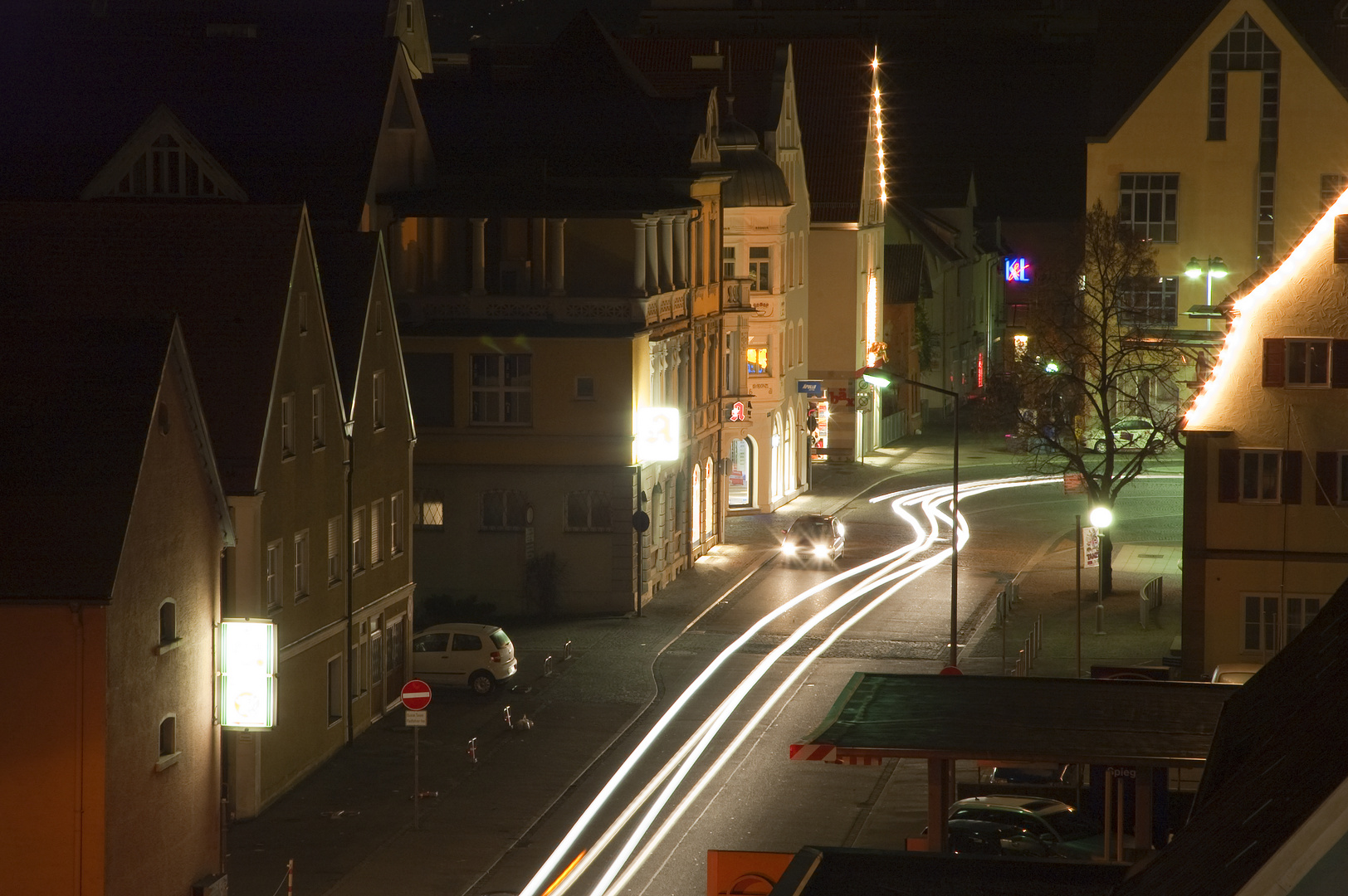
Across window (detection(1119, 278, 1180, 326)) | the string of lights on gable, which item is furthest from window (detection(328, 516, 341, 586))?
window (detection(1119, 278, 1180, 326))

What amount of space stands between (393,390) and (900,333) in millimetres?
55004

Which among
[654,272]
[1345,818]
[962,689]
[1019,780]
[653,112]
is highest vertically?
[653,112]

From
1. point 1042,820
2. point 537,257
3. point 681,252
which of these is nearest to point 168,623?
point 1042,820

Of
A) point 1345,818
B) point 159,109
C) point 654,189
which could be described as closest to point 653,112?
point 654,189

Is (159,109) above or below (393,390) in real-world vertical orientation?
above

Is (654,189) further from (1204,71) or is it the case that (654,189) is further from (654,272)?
(1204,71)

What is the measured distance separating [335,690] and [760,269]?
35870 millimetres

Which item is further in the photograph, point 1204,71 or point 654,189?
point 1204,71

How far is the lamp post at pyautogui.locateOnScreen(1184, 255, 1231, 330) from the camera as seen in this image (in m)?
65.0

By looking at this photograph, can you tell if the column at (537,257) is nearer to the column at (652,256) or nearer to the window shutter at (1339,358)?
the column at (652,256)

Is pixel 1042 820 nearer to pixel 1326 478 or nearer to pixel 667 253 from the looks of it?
pixel 1326 478

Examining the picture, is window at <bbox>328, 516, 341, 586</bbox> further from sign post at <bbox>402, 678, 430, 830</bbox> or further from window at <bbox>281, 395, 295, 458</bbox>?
sign post at <bbox>402, 678, 430, 830</bbox>

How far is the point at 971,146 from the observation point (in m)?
133

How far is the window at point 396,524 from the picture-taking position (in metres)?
49.2
